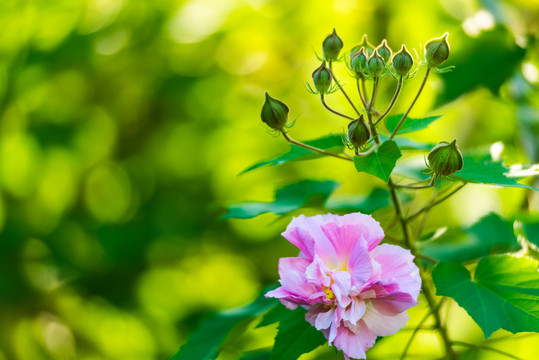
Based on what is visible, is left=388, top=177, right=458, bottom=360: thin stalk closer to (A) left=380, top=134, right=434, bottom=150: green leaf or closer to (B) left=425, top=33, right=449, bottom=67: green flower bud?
(A) left=380, top=134, right=434, bottom=150: green leaf

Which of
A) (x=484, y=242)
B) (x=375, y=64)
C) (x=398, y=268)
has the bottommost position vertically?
(x=484, y=242)

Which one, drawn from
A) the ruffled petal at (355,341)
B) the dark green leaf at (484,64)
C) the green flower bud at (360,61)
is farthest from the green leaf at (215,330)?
the dark green leaf at (484,64)

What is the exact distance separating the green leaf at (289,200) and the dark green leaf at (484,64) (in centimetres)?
43

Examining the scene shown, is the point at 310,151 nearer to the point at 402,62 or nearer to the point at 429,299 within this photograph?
the point at 402,62

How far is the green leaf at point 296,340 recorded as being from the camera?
0.62 m

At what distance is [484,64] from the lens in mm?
1220

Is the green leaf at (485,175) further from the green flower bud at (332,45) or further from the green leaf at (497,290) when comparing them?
the green flower bud at (332,45)

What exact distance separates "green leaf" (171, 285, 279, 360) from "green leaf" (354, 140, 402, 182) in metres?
0.25

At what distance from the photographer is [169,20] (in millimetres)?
2105

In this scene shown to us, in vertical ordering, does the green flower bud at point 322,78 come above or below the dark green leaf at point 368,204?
above

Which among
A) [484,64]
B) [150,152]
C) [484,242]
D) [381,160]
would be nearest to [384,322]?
[381,160]

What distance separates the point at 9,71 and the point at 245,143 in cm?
86

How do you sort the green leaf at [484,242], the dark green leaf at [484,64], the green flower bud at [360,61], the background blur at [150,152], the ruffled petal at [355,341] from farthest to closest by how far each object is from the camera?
the background blur at [150,152], the dark green leaf at [484,64], the green leaf at [484,242], the green flower bud at [360,61], the ruffled petal at [355,341]

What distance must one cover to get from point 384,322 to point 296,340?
0.35ft
